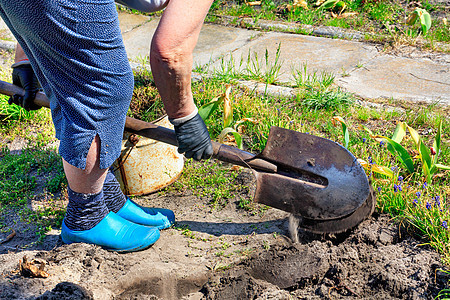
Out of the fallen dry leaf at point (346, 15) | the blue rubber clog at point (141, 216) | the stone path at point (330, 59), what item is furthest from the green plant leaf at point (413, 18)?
the blue rubber clog at point (141, 216)

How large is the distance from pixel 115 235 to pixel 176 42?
3.69 feet

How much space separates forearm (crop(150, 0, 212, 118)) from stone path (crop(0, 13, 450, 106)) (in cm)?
149

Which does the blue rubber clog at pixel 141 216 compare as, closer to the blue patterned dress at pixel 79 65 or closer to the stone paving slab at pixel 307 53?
the blue patterned dress at pixel 79 65

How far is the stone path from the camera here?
3611 mm

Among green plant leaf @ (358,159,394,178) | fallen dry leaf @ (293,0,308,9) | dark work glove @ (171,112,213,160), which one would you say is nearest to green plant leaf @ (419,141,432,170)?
green plant leaf @ (358,159,394,178)

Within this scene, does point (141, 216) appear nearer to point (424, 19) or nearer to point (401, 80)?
point (401, 80)

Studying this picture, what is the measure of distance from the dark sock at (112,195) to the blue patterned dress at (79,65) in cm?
36

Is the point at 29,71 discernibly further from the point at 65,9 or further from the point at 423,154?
the point at 423,154

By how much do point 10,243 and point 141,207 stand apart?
0.78 meters

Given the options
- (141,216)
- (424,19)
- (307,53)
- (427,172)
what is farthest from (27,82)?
(424,19)

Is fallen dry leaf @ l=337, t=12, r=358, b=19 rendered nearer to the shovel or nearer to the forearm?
the shovel

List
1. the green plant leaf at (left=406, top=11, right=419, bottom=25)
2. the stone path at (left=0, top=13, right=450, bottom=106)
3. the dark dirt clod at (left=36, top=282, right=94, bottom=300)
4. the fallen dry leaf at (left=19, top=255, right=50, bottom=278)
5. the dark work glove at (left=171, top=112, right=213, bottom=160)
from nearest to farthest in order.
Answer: the dark dirt clod at (left=36, top=282, right=94, bottom=300) → the fallen dry leaf at (left=19, top=255, right=50, bottom=278) → the dark work glove at (left=171, top=112, right=213, bottom=160) → the stone path at (left=0, top=13, right=450, bottom=106) → the green plant leaf at (left=406, top=11, right=419, bottom=25)

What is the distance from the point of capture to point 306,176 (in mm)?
2494

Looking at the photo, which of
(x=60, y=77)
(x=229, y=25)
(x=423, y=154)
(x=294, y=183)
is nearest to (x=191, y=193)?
(x=294, y=183)
